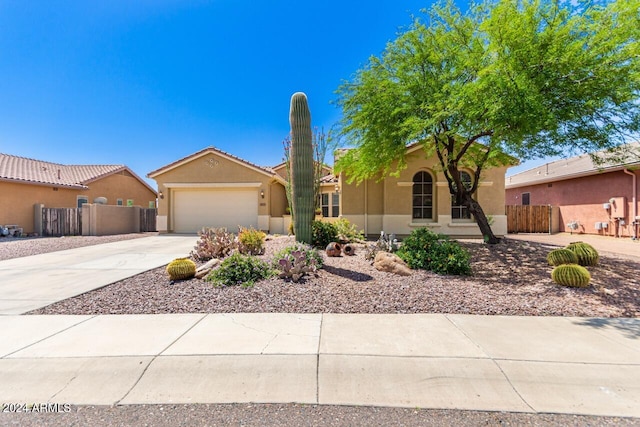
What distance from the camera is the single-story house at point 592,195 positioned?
47.7ft

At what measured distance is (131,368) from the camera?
125 inches

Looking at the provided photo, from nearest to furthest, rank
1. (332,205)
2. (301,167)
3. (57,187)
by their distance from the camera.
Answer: (301,167), (332,205), (57,187)

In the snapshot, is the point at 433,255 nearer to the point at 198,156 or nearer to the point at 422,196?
the point at 422,196

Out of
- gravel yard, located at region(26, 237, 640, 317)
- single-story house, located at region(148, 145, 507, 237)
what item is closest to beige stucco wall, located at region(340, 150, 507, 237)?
single-story house, located at region(148, 145, 507, 237)

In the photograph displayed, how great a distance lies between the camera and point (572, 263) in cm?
721

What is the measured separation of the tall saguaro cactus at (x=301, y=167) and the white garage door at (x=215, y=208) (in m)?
9.59

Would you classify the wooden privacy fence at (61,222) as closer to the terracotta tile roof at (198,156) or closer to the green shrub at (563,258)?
the terracotta tile roof at (198,156)

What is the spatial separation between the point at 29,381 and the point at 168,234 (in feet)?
50.6

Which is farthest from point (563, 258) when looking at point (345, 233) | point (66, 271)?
point (66, 271)

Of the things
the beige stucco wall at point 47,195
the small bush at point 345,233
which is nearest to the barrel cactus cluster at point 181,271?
the small bush at point 345,233

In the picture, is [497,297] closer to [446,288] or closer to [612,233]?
[446,288]

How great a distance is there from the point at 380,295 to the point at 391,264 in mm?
1545

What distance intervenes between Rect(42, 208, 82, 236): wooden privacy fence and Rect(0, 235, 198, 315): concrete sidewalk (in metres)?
7.81

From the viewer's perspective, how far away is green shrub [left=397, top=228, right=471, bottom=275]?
6.91 meters
